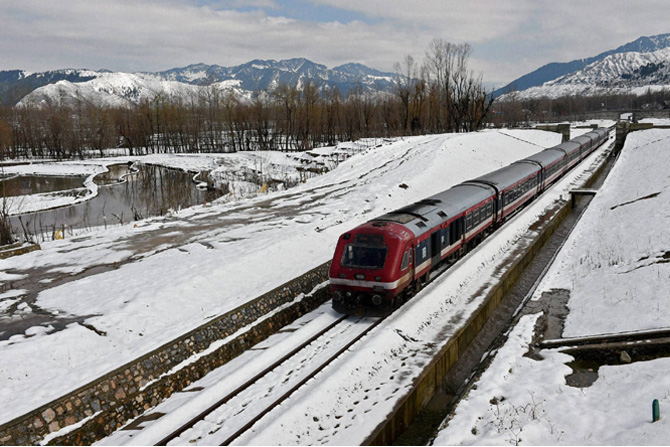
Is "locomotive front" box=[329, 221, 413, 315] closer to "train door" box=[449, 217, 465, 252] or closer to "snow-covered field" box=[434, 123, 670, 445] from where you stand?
"snow-covered field" box=[434, 123, 670, 445]

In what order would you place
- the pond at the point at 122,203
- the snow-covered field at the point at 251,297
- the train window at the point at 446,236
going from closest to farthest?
the snow-covered field at the point at 251,297
the train window at the point at 446,236
the pond at the point at 122,203

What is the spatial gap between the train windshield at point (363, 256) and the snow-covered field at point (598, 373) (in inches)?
183

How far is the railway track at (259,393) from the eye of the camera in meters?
10.7

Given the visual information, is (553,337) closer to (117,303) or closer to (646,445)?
(646,445)

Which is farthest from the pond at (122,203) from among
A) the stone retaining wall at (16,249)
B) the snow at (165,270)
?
the snow at (165,270)

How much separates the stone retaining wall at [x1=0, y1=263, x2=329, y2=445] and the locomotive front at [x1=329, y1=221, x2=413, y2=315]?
274 centimetres

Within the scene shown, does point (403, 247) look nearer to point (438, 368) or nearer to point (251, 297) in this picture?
point (438, 368)

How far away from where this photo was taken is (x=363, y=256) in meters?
15.8

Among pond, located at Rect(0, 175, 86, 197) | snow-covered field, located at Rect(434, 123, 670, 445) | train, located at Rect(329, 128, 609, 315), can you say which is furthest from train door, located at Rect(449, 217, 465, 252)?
pond, located at Rect(0, 175, 86, 197)

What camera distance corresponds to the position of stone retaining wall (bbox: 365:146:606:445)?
10.8 meters

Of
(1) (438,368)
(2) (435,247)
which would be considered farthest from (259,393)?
(2) (435,247)

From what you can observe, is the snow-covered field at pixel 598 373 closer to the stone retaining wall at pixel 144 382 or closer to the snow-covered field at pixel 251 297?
the snow-covered field at pixel 251 297

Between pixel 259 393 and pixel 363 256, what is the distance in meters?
5.69

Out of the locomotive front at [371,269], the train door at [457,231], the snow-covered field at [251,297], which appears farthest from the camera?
the train door at [457,231]
